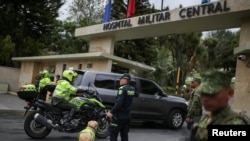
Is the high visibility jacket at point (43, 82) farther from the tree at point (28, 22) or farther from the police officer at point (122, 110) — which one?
the tree at point (28, 22)

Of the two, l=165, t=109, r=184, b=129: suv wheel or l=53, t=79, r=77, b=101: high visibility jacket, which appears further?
l=165, t=109, r=184, b=129: suv wheel

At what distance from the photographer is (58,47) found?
3969 centimetres

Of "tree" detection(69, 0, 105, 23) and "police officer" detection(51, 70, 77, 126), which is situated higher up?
"tree" detection(69, 0, 105, 23)

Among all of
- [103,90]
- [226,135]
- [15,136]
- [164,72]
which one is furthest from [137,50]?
[226,135]

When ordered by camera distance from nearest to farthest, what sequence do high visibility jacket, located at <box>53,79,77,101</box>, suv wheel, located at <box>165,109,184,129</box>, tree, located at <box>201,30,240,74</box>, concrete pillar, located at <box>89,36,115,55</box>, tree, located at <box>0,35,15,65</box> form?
1. high visibility jacket, located at <box>53,79,77,101</box>
2. suv wheel, located at <box>165,109,184,129</box>
3. concrete pillar, located at <box>89,36,115,55</box>
4. tree, located at <box>0,35,15,65</box>
5. tree, located at <box>201,30,240,74</box>

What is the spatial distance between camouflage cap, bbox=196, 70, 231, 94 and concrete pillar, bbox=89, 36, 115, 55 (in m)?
19.4

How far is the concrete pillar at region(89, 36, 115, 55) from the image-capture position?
22.4 meters

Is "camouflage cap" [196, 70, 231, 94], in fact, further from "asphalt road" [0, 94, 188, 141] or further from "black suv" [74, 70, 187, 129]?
"black suv" [74, 70, 187, 129]

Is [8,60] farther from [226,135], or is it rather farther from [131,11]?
[226,135]

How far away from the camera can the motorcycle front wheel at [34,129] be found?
1001cm

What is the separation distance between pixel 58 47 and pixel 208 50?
543 inches

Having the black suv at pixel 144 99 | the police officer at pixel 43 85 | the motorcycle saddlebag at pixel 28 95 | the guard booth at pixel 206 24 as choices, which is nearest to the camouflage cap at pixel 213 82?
the motorcycle saddlebag at pixel 28 95

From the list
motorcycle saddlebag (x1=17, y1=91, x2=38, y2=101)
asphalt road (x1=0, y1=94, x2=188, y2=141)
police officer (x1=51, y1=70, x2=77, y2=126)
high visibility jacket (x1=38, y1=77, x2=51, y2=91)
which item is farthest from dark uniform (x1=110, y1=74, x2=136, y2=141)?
high visibility jacket (x1=38, y1=77, x2=51, y2=91)

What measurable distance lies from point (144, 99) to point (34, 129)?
469 centimetres
